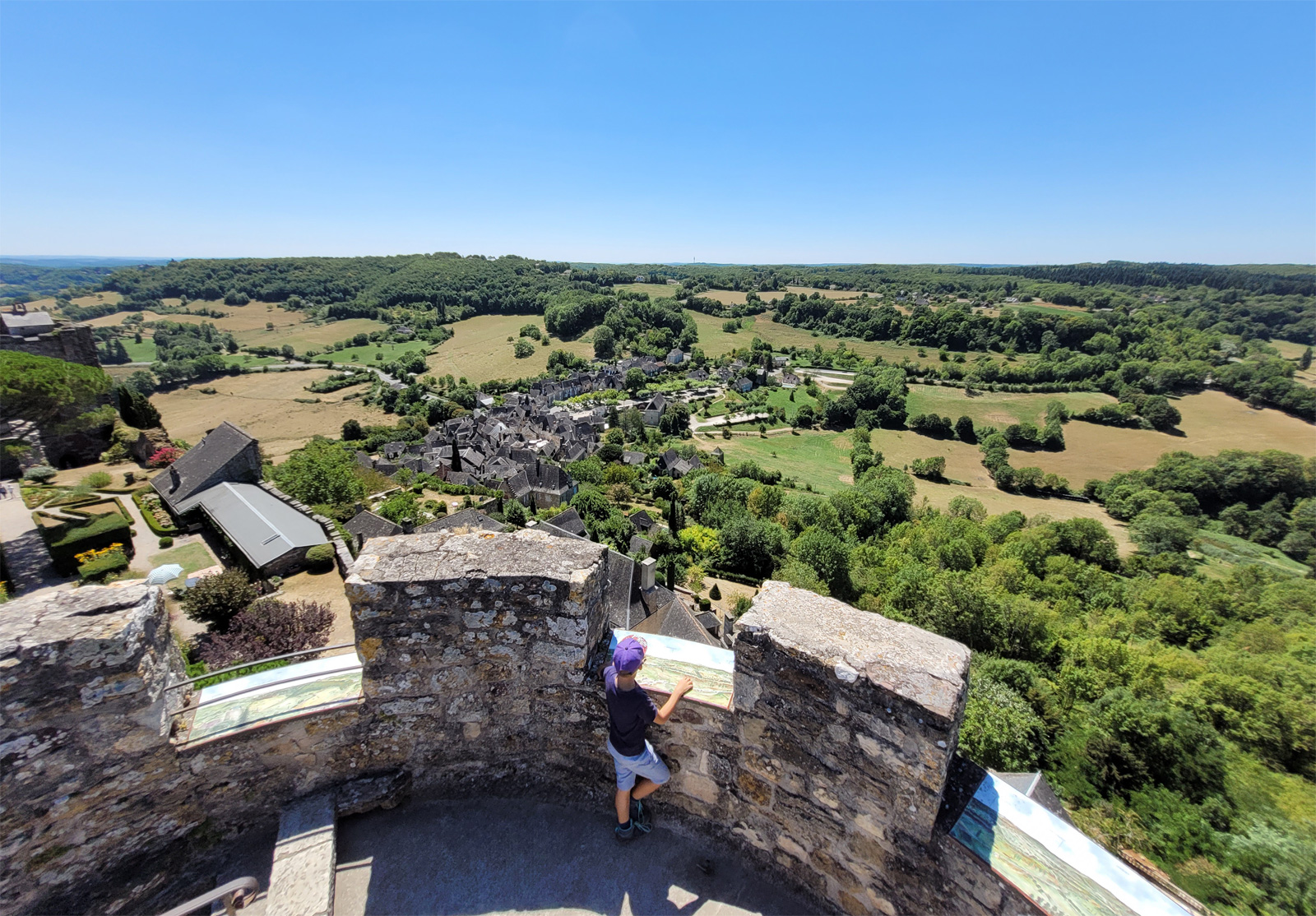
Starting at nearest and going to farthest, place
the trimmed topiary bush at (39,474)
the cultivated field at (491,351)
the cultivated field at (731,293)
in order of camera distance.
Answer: the trimmed topiary bush at (39,474) → the cultivated field at (491,351) → the cultivated field at (731,293)

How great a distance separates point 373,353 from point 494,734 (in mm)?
109269

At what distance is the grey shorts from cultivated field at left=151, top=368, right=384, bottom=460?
5499cm

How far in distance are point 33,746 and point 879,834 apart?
5.64m

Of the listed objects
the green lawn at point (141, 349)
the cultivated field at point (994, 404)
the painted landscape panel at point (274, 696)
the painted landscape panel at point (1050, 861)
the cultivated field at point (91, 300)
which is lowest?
the cultivated field at point (994, 404)

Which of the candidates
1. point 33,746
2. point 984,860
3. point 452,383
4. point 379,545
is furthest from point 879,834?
point 452,383

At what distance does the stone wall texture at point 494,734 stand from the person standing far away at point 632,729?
233mm

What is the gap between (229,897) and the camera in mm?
3438

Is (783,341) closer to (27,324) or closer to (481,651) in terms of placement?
(27,324)

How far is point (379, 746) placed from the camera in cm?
430

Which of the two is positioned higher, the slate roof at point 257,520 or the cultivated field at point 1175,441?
the slate roof at point 257,520

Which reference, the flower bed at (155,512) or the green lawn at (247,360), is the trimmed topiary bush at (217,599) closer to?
the flower bed at (155,512)

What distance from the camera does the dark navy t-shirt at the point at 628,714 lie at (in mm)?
3734

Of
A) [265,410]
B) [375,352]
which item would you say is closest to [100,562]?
[265,410]

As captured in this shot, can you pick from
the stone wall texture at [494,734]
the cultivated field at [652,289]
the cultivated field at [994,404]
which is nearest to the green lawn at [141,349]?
the cultivated field at [652,289]
